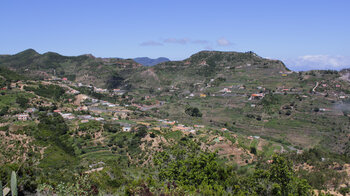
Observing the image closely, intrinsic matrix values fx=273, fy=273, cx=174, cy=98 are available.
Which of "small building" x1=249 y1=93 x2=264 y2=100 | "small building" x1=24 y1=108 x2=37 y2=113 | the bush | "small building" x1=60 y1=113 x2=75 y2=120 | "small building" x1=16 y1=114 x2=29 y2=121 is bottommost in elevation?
the bush

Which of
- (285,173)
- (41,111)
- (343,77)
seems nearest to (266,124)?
(343,77)

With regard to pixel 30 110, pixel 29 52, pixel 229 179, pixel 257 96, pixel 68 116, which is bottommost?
pixel 229 179

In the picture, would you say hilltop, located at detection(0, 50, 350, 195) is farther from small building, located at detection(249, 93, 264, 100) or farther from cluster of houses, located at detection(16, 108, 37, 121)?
cluster of houses, located at detection(16, 108, 37, 121)

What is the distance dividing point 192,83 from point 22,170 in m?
81.0

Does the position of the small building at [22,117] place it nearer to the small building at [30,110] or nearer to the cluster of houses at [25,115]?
the cluster of houses at [25,115]

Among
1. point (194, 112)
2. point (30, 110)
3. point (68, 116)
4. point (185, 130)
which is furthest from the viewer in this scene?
point (194, 112)

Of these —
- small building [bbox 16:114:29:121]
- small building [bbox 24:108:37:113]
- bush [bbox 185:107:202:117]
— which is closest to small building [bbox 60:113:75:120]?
small building [bbox 24:108:37:113]

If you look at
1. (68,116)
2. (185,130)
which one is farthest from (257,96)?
(68,116)

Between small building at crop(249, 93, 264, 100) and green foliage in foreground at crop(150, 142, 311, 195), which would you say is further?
small building at crop(249, 93, 264, 100)

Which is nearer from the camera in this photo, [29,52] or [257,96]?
[257,96]

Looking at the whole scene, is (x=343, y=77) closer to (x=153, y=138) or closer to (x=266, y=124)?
(x=266, y=124)

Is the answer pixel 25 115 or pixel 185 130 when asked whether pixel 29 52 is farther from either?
pixel 185 130

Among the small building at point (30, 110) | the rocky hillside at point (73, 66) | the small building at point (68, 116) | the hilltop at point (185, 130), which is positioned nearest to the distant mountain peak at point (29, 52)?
the rocky hillside at point (73, 66)

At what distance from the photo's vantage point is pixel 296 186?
58.5 feet
